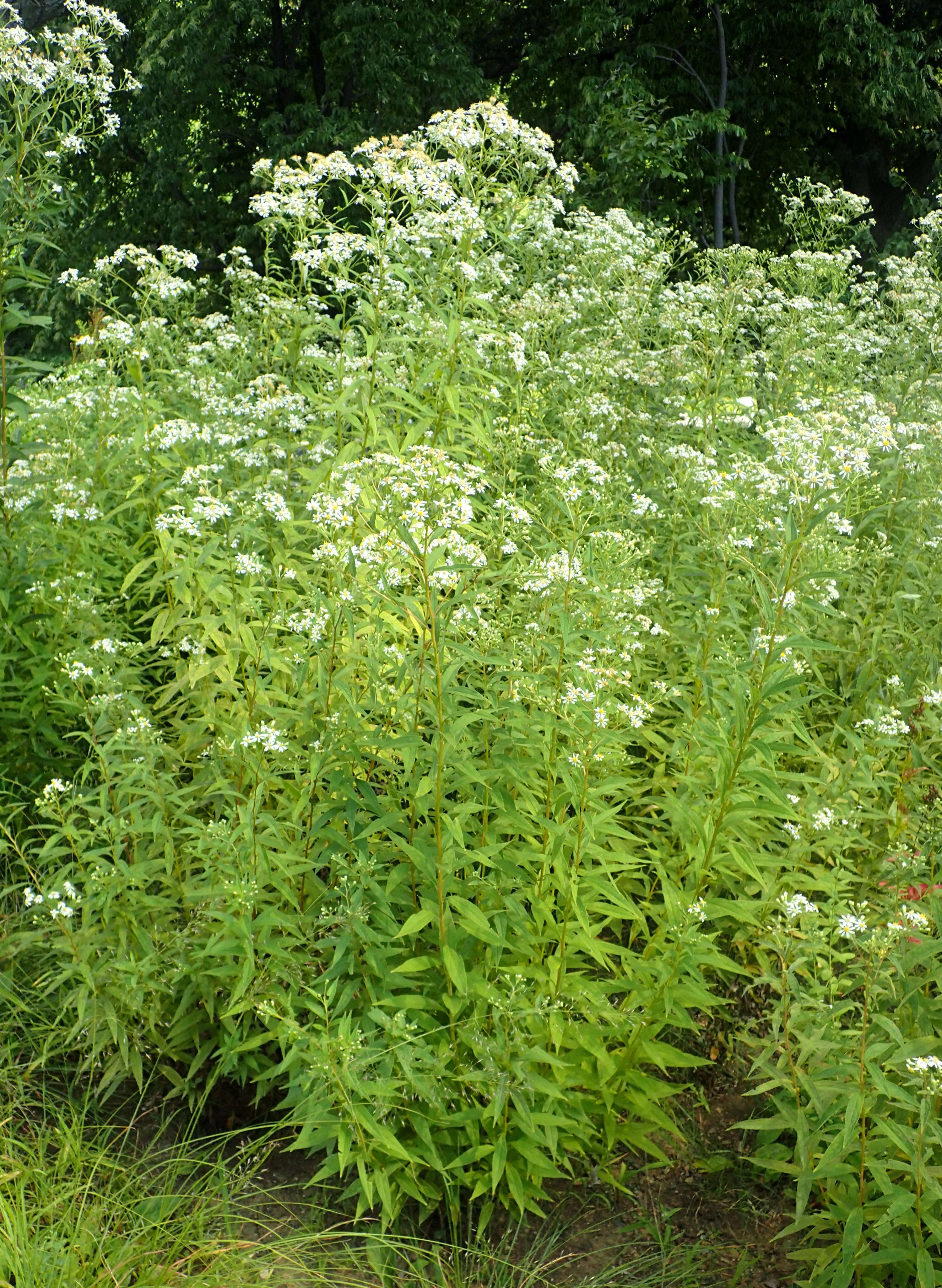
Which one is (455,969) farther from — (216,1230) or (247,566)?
(247,566)

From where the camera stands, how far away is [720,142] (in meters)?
17.6

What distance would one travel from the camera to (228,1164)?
3727 mm

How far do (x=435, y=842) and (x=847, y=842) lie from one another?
1513 millimetres

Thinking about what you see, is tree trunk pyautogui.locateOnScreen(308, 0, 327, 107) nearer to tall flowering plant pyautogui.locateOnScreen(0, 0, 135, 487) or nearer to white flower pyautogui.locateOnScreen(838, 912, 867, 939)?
tall flowering plant pyautogui.locateOnScreen(0, 0, 135, 487)

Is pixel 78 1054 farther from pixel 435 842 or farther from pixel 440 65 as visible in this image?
pixel 440 65

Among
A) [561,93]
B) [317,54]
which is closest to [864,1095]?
[317,54]

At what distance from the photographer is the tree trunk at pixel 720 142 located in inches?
690

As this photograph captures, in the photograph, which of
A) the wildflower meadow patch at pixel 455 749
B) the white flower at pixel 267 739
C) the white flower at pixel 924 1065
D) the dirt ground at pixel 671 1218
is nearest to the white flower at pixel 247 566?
the wildflower meadow patch at pixel 455 749

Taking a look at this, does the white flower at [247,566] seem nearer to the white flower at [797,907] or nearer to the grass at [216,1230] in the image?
the grass at [216,1230]

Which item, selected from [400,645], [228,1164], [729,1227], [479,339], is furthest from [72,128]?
[729,1227]

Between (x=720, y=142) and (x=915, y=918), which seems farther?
(x=720, y=142)

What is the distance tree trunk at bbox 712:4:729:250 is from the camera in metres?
17.5

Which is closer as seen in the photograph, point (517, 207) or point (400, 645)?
point (400, 645)

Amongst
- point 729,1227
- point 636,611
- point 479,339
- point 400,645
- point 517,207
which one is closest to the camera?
point 729,1227
